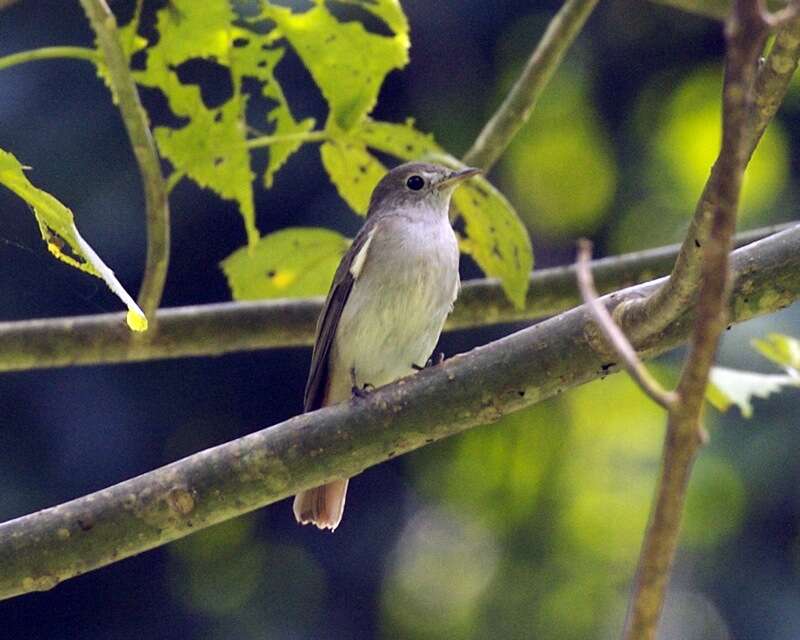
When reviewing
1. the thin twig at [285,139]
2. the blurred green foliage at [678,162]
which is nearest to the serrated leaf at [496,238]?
the thin twig at [285,139]

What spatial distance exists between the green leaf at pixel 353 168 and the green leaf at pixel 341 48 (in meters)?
0.33

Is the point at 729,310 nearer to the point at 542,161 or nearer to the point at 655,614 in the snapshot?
the point at 655,614

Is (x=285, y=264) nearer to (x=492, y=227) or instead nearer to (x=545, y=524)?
(x=492, y=227)

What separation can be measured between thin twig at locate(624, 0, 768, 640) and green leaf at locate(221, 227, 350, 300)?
2886mm

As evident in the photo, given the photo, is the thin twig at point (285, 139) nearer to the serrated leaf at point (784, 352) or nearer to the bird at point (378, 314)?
the bird at point (378, 314)

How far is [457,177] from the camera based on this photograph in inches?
170

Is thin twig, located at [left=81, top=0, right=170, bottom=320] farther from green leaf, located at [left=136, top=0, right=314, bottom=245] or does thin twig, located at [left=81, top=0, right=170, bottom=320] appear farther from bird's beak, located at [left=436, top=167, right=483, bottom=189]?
bird's beak, located at [left=436, top=167, right=483, bottom=189]

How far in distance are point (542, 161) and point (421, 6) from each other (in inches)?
56.1

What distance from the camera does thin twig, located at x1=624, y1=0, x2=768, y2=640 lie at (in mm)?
1238

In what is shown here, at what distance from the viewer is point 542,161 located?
9086 mm

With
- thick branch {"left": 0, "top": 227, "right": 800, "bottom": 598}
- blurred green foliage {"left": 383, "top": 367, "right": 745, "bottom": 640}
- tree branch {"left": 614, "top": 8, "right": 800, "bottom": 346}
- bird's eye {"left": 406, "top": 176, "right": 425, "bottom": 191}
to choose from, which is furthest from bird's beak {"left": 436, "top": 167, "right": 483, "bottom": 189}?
blurred green foliage {"left": 383, "top": 367, "right": 745, "bottom": 640}

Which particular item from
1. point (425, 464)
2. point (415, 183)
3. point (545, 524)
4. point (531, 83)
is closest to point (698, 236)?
point (531, 83)

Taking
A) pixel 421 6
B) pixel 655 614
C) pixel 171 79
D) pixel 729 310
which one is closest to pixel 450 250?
pixel 171 79

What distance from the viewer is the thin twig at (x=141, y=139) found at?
3291 mm
